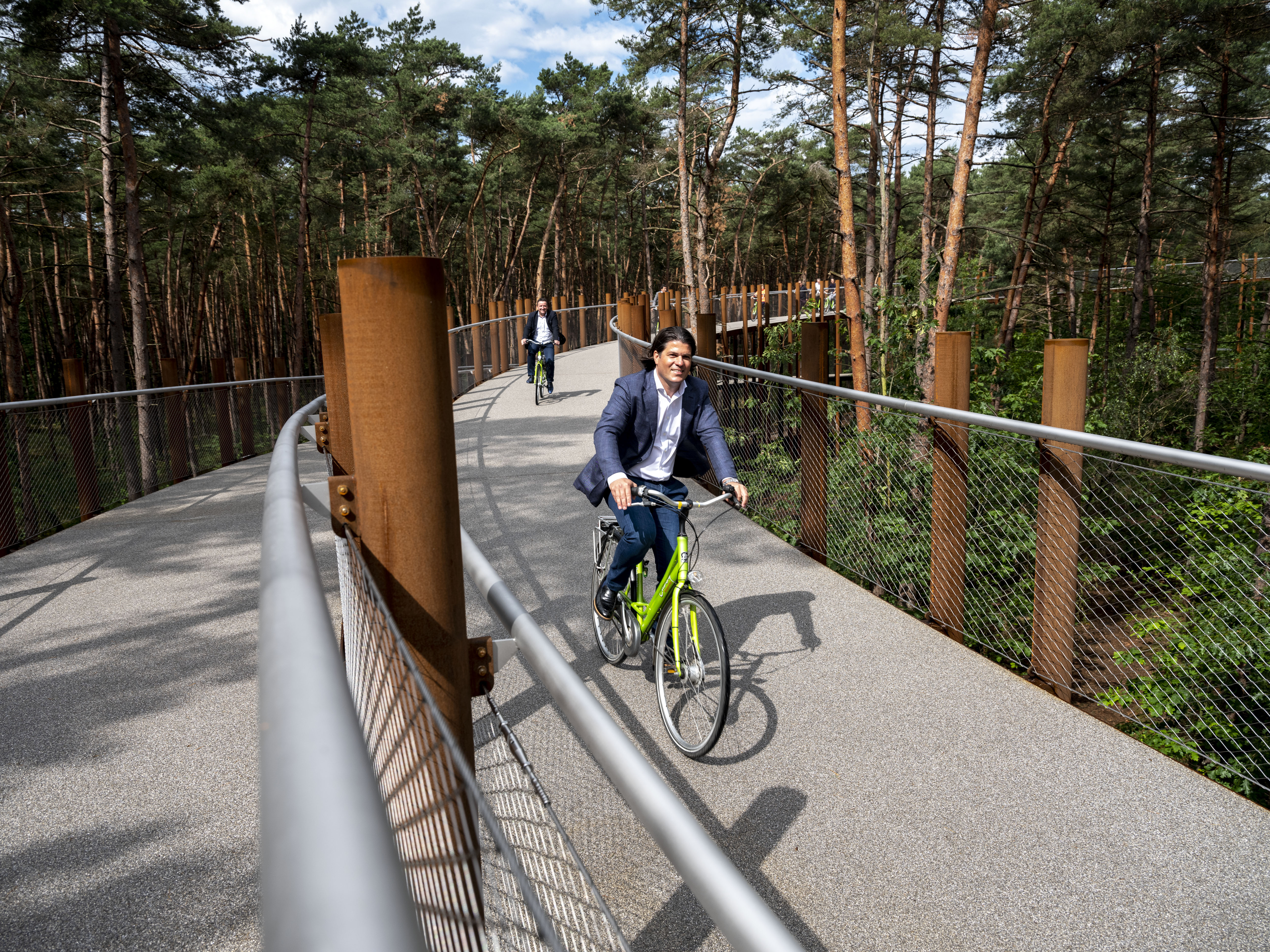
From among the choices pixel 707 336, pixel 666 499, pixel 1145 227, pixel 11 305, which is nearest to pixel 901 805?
pixel 666 499

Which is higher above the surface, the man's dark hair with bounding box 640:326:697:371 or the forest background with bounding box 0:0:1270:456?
the forest background with bounding box 0:0:1270:456

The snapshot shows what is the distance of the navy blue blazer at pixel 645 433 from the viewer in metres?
4.50

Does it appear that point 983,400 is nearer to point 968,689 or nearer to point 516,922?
point 968,689

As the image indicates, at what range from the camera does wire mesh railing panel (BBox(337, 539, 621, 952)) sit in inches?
55.4

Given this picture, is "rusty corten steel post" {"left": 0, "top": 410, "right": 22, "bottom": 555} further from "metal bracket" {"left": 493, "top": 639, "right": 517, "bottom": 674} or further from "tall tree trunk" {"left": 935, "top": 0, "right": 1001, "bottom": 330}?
"tall tree trunk" {"left": 935, "top": 0, "right": 1001, "bottom": 330}

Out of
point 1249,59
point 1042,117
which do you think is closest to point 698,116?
point 1042,117

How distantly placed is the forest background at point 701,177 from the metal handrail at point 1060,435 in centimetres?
587

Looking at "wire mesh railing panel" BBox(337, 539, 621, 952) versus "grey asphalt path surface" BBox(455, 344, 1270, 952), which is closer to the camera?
"wire mesh railing panel" BBox(337, 539, 621, 952)

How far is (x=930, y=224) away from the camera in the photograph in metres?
23.1

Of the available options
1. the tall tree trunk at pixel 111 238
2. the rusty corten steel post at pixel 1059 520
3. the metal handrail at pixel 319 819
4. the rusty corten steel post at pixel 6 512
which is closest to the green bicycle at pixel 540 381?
the rusty corten steel post at pixel 6 512

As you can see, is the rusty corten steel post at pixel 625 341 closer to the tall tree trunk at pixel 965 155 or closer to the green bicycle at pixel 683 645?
the tall tree trunk at pixel 965 155

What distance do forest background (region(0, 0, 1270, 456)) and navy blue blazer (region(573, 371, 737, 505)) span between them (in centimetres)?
764

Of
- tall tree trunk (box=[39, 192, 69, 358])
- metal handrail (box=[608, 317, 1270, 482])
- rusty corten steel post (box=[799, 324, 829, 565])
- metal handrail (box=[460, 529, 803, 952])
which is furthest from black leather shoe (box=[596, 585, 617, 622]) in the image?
tall tree trunk (box=[39, 192, 69, 358])

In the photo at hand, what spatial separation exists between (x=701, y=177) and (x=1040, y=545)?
31.9 meters
